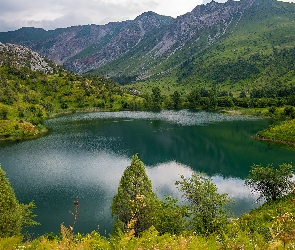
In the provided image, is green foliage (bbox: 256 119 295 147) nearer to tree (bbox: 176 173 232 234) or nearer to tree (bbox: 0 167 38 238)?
tree (bbox: 176 173 232 234)

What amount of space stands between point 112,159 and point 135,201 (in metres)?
56.1

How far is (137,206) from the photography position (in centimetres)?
3066

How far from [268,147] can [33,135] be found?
3925 inches

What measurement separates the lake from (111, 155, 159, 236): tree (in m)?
12.8

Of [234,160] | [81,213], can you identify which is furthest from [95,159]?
[234,160]

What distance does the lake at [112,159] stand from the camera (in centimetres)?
5514

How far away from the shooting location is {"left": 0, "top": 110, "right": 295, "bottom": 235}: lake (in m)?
55.1

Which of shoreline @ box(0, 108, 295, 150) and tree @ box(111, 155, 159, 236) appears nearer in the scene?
tree @ box(111, 155, 159, 236)

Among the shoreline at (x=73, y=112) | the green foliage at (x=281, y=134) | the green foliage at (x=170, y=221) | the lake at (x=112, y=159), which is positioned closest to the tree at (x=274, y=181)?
the lake at (x=112, y=159)

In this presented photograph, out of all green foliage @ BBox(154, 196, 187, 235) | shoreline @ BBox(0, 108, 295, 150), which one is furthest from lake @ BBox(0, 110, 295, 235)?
green foliage @ BBox(154, 196, 187, 235)

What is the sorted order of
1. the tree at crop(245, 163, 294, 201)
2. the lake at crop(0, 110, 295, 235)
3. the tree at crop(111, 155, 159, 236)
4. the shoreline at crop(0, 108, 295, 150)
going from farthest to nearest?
1. the shoreline at crop(0, 108, 295, 150)
2. the lake at crop(0, 110, 295, 235)
3. the tree at crop(245, 163, 294, 201)
4. the tree at crop(111, 155, 159, 236)

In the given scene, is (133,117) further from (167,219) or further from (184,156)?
(167,219)

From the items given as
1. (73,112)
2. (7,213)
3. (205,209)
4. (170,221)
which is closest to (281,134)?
(205,209)

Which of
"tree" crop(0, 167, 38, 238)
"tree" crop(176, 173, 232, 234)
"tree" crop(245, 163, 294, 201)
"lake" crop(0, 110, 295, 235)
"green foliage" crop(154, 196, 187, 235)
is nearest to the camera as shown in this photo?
"green foliage" crop(154, 196, 187, 235)
